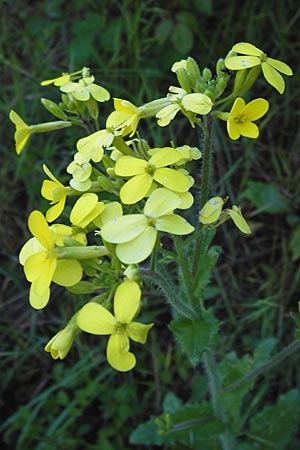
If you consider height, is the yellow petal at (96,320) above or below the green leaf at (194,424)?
above

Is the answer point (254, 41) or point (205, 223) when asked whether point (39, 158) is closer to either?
point (254, 41)

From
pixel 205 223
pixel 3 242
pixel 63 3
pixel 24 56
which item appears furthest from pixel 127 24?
pixel 205 223

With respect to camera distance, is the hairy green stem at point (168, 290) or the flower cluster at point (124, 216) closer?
the flower cluster at point (124, 216)

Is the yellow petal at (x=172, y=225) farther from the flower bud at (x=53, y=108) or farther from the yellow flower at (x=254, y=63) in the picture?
the flower bud at (x=53, y=108)

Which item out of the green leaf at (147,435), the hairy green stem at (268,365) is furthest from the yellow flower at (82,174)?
the green leaf at (147,435)

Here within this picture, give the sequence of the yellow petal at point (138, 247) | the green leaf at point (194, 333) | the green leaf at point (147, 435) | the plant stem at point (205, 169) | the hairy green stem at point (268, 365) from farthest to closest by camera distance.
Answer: the green leaf at point (147, 435), the hairy green stem at point (268, 365), the green leaf at point (194, 333), the plant stem at point (205, 169), the yellow petal at point (138, 247)

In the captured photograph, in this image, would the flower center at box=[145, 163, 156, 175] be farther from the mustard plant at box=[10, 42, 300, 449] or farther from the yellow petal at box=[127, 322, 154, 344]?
the yellow petal at box=[127, 322, 154, 344]

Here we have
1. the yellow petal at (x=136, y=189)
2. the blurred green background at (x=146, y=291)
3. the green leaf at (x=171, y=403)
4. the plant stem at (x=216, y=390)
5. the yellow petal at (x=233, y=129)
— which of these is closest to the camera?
the yellow petal at (x=136, y=189)
